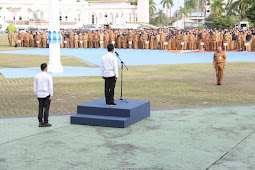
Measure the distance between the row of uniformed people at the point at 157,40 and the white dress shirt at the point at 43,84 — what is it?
28.7 m

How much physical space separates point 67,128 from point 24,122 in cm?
124

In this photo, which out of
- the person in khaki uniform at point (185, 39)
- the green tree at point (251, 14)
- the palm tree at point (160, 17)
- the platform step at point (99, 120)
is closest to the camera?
the platform step at point (99, 120)

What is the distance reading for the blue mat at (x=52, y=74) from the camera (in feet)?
70.9

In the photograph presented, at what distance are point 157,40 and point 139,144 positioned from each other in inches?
1297

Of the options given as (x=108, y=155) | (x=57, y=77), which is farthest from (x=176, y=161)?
(x=57, y=77)

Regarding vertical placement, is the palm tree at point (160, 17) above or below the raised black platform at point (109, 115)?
above

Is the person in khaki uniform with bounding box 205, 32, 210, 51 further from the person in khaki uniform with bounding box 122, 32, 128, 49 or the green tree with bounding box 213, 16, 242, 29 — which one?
the green tree with bounding box 213, 16, 242, 29

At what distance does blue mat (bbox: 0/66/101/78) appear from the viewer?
70.9ft

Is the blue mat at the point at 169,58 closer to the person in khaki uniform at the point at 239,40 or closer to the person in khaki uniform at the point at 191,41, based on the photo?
the person in khaki uniform at the point at 239,40

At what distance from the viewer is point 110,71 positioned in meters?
11.0

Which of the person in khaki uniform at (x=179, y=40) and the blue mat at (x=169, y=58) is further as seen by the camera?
the person in khaki uniform at (x=179, y=40)

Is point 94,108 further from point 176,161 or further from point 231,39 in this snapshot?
point 231,39

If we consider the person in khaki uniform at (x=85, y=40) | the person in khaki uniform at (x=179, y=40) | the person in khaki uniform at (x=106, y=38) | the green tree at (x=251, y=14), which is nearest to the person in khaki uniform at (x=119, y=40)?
the person in khaki uniform at (x=106, y=38)

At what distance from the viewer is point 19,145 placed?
8.81 metres
